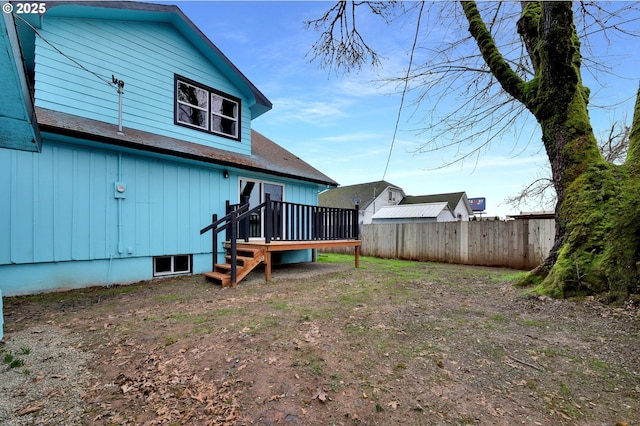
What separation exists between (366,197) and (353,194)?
237cm

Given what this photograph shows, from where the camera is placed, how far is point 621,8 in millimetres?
5473

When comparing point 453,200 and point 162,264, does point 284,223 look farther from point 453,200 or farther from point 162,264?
point 453,200

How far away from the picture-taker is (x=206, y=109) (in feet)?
25.7

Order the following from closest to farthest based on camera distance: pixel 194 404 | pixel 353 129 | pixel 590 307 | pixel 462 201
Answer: pixel 194 404 → pixel 590 307 → pixel 353 129 → pixel 462 201

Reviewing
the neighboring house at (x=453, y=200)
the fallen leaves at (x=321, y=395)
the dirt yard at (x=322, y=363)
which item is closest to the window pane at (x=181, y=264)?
the dirt yard at (x=322, y=363)

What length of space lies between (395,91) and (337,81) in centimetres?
143

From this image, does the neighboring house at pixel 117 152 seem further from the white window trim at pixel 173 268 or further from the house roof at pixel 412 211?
the house roof at pixel 412 211

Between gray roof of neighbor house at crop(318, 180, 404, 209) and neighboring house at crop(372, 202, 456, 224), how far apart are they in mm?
2165

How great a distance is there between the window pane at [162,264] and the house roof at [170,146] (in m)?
2.37

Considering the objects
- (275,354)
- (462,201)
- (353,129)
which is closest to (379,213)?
(462,201)

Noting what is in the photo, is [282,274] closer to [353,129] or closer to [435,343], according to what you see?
[435,343]

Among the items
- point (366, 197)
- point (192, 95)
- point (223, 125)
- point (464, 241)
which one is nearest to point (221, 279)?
point (223, 125)

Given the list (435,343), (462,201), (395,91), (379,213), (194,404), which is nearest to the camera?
(194,404)

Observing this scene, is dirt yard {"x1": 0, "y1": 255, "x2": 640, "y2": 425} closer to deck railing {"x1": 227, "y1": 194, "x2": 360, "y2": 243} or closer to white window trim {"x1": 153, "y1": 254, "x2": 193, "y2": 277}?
white window trim {"x1": 153, "y1": 254, "x2": 193, "y2": 277}
